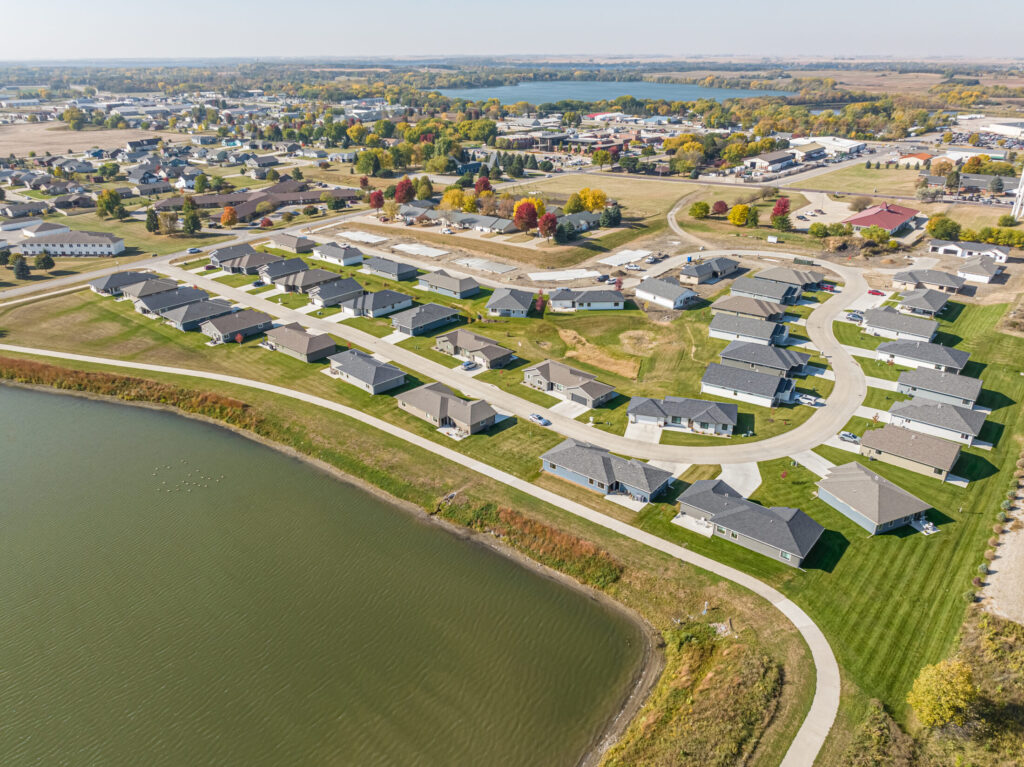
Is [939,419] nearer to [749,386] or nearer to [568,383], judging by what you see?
[749,386]

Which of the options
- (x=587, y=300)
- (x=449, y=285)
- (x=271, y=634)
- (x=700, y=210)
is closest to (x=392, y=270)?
(x=449, y=285)

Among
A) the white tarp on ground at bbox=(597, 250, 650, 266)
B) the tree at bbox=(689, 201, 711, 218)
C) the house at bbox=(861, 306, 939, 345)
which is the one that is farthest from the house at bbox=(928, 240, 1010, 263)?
the white tarp on ground at bbox=(597, 250, 650, 266)

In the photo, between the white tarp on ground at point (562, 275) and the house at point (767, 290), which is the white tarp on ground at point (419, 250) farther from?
the house at point (767, 290)

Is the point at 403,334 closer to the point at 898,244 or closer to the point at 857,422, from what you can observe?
the point at 857,422

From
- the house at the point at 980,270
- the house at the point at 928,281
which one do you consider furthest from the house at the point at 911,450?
the house at the point at 980,270

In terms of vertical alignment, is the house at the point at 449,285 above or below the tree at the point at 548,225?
below

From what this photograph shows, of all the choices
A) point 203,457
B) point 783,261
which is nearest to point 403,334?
point 203,457
